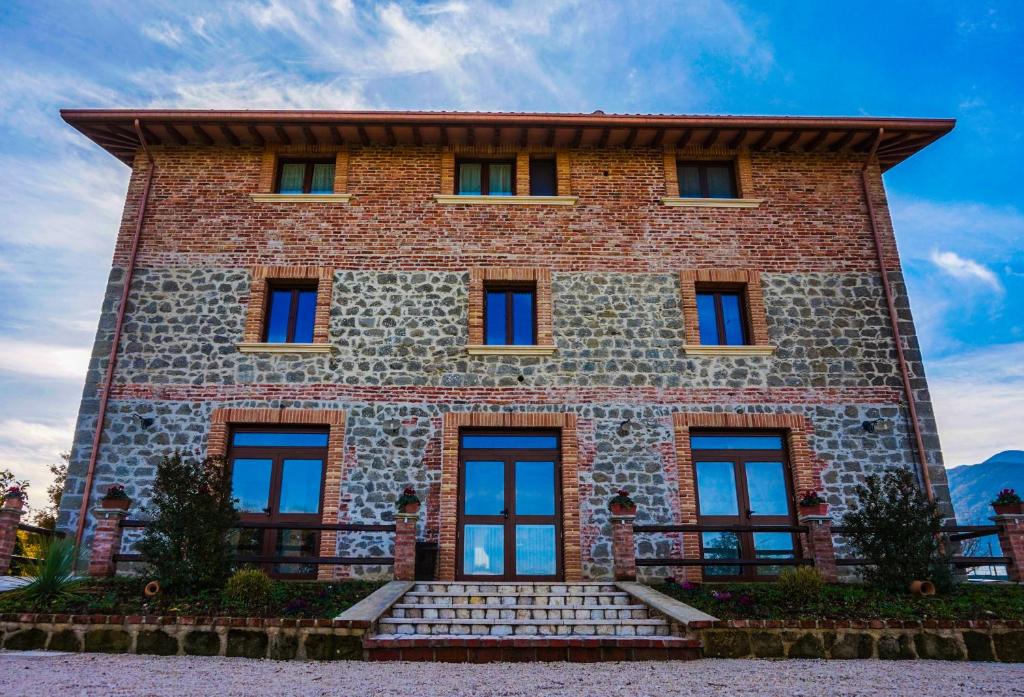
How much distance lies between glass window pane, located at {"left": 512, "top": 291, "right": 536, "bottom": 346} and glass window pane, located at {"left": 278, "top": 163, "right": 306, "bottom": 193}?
479 cm

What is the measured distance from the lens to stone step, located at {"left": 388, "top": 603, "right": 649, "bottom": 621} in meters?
8.02

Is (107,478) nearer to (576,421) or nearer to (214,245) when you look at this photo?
(214,245)

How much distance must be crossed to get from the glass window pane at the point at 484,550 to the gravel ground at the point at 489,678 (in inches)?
172

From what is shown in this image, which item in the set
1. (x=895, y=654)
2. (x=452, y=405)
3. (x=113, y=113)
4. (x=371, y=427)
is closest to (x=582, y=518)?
(x=452, y=405)

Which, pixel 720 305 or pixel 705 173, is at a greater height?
pixel 705 173

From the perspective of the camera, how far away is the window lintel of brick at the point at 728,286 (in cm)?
1230

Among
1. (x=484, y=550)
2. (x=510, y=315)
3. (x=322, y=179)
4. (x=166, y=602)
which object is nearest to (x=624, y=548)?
(x=484, y=550)

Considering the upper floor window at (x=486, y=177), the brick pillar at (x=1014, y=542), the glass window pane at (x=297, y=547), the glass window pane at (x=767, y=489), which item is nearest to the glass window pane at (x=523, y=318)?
the upper floor window at (x=486, y=177)

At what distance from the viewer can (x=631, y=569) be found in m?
9.52

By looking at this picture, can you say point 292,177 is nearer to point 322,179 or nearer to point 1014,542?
point 322,179

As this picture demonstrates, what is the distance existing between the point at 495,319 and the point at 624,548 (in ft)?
15.8

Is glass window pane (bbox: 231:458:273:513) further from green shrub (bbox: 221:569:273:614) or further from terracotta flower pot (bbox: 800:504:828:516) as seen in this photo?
terracotta flower pot (bbox: 800:504:828:516)

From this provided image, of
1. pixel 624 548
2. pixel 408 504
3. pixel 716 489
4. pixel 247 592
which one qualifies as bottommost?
pixel 247 592

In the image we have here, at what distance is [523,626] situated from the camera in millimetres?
7570
